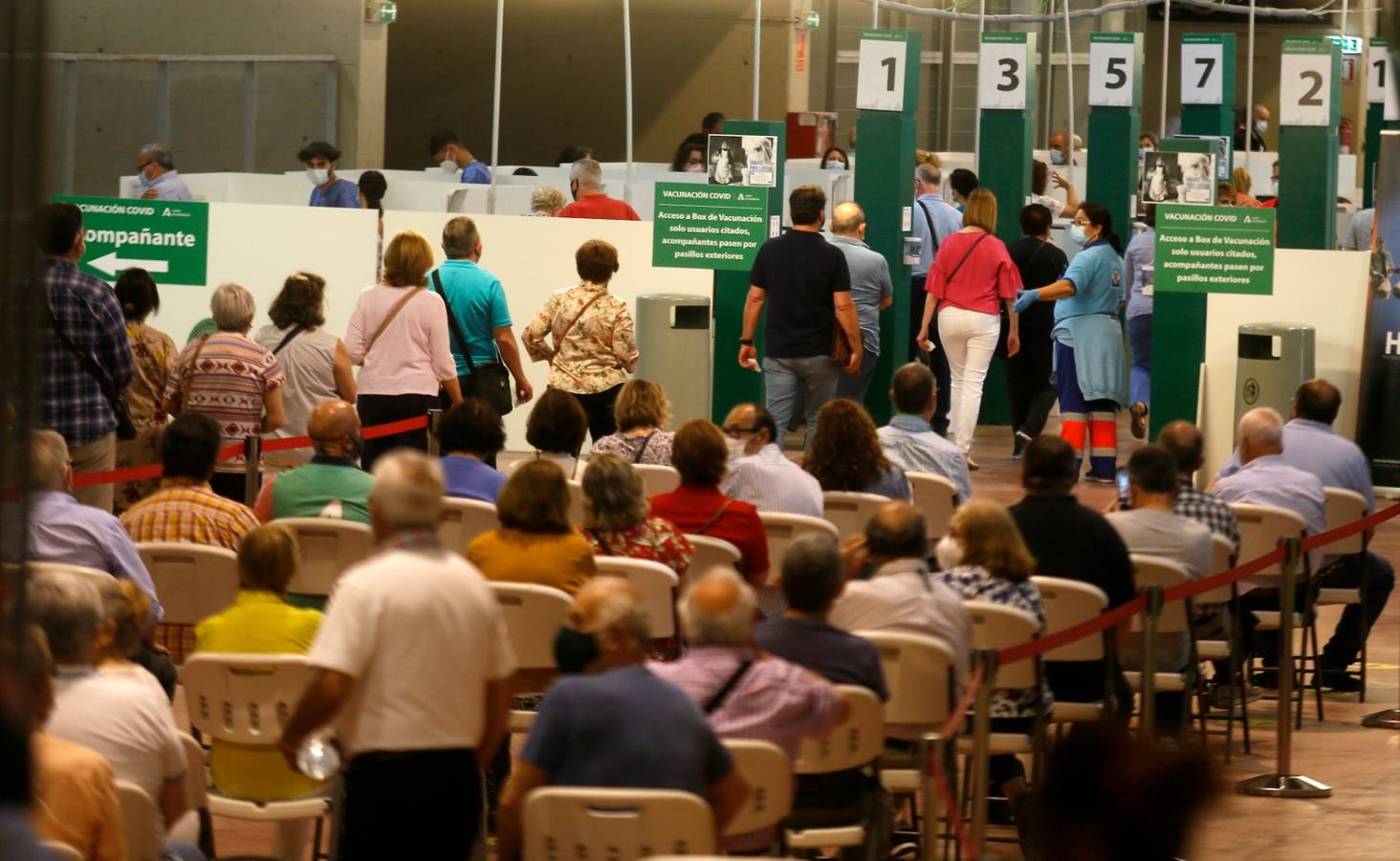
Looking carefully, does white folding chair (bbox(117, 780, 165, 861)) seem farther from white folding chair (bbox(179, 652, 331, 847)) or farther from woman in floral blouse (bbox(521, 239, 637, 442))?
woman in floral blouse (bbox(521, 239, 637, 442))

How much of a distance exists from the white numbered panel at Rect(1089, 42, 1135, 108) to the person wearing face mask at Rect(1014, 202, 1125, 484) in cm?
237

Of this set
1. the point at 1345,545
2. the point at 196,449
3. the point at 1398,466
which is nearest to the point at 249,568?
the point at 196,449

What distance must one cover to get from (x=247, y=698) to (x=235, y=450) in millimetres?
3236

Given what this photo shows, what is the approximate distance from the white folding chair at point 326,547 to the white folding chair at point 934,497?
7.30ft

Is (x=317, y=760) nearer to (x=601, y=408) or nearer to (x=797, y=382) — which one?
(x=601, y=408)

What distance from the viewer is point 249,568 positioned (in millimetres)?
4605

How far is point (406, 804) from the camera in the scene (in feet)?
12.1

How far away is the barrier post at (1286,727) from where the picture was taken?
6109 mm

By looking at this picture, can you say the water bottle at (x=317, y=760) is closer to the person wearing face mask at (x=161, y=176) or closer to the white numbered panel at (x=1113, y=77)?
the person wearing face mask at (x=161, y=176)

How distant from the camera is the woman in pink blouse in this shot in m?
8.56

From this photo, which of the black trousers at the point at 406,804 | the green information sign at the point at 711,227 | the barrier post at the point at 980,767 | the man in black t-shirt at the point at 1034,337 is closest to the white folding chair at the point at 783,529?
the barrier post at the point at 980,767

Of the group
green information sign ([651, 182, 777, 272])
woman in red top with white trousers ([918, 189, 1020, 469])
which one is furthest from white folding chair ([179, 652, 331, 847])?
woman in red top with white trousers ([918, 189, 1020, 469])

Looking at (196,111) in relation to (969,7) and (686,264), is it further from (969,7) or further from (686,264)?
(686,264)

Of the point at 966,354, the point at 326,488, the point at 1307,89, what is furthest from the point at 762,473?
the point at 1307,89
